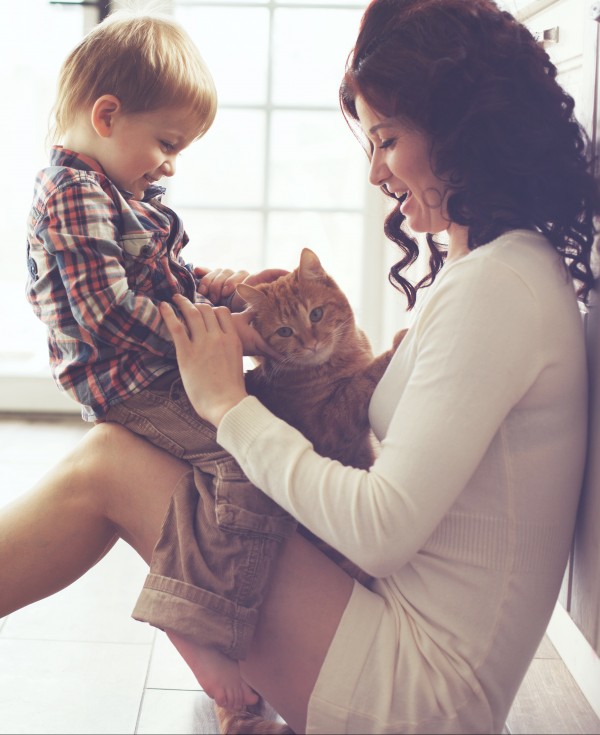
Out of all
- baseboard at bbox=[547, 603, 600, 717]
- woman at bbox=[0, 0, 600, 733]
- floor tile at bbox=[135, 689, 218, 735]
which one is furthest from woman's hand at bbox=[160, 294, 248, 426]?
baseboard at bbox=[547, 603, 600, 717]

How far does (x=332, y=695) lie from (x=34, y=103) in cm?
348

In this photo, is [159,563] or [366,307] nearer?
[159,563]

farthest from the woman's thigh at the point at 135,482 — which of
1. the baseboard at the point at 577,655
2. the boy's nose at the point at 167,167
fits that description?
the baseboard at the point at 577,655

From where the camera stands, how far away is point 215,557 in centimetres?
143

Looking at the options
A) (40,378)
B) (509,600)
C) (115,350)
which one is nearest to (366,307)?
(40,378)

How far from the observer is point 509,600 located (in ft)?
4.18

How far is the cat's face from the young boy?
0.38ft

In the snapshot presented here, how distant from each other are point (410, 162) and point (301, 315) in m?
0.54

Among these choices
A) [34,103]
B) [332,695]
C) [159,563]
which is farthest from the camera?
[34,103]

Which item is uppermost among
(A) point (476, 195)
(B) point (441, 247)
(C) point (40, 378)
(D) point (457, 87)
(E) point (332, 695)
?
(D) point (457, 87)

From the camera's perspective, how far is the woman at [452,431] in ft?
3.79

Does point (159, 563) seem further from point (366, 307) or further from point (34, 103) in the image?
point (34, 103)

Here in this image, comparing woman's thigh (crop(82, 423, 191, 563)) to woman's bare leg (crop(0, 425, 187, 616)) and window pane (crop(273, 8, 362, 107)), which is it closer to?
woman's bare leg (crop(0, 425, 187, 616))

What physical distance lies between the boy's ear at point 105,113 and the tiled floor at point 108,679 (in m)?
1.11
